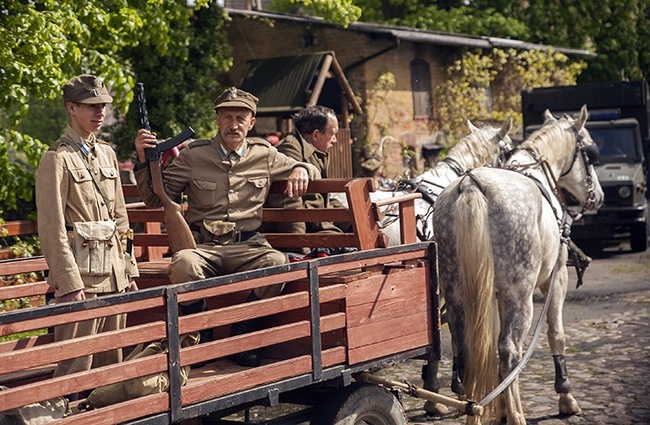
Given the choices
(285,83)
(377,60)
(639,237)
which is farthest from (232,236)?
(377,60)

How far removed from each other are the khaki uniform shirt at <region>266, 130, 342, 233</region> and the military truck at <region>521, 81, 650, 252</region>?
10.9 m

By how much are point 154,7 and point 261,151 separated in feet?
24.5

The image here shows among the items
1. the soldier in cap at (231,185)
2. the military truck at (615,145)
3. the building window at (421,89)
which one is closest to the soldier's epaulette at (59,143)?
the soldier in cap at (231,185)

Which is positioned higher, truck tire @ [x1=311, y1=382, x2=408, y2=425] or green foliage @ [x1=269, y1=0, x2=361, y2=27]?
green foliage @ [x1=269, y1=0, x2=361, y2=27]

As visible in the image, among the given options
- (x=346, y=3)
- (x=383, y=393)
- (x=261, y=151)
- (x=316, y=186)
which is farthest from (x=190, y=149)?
(x=346, y=3)

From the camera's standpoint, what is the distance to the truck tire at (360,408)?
509 cm

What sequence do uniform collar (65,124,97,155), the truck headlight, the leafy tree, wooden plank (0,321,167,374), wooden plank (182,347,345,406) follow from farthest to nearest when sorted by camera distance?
the truck headlight, the leafy tree, uniform collar (65,124,97,155), wooden plank (182,347,345,406), wooden plank (0,321,167,374)

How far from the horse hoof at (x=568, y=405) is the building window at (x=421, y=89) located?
1859 cm

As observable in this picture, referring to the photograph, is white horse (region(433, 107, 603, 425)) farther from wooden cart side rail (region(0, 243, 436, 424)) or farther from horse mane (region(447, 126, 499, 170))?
horse mane (region(447, 126, 499, 170))

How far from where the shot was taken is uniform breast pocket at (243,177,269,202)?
5586mm

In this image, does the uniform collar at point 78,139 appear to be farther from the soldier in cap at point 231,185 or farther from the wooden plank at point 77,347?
the wooden plank at point 77,347

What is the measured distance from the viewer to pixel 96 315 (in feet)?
12.9

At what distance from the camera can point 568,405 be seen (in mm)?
7227

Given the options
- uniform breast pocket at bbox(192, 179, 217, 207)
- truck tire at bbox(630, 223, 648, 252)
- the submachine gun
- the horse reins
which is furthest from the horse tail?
truck tire at bbox(630, 223, 648, 252)
